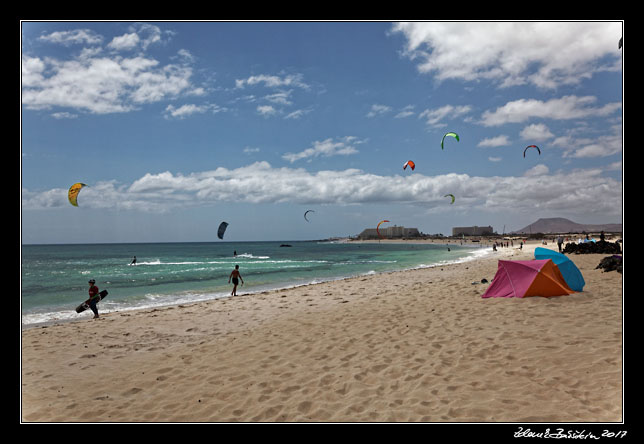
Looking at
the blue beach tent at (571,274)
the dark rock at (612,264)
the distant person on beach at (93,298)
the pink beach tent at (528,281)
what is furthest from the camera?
the dark rock at (612,264)

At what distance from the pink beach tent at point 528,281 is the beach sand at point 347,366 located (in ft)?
1.13

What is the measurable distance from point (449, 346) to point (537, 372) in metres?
1.49

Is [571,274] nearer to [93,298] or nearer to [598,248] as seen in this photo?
[93,298]

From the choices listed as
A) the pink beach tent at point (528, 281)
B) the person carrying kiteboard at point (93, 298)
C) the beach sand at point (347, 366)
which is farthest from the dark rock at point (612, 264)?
the person carrying kiteboard at point (93, 298)

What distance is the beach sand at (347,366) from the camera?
3996mm

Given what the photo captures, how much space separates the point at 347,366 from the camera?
536 centimetres

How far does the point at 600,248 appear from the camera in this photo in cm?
2597

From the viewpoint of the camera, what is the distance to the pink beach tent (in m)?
9.23

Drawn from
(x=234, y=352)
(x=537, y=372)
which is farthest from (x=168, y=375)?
(x=537, y=372)

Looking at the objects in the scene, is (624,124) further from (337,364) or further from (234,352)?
(234,352)

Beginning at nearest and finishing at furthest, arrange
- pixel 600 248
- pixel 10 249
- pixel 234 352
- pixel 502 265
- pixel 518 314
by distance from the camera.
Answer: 1. pixel 10 249
2. pixel 234 352
3. pixel 518 314
4. pixel 502 265
5. pixel 600 248

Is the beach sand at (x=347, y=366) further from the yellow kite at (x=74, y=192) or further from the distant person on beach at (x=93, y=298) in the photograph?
the yellow kite at (x=74, y=192)

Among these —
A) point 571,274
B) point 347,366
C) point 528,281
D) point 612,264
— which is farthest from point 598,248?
point 347,366

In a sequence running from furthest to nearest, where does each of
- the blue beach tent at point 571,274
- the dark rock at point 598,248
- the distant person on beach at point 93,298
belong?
the dark rock at point 598,248, the distant person on beach at point 93,298, the blue beach tent at point 571,274
